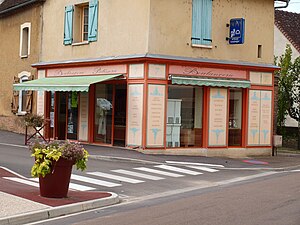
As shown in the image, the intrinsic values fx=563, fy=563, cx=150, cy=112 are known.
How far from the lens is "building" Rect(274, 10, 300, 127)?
35.1m

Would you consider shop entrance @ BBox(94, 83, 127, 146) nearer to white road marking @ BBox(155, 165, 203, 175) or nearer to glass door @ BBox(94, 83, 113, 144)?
glass door @ BBox(94, 83, 113, 144)

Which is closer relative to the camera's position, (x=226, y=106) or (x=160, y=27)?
(x=160, y=27)

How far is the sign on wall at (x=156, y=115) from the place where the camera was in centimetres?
2009

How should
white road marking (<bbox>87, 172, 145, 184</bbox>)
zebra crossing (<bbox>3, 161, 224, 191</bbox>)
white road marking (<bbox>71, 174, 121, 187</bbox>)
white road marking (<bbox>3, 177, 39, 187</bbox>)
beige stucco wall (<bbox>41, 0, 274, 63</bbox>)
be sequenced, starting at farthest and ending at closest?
1. beige stucco wall (<bbox>41, 0, 274, 63</bbox>)
2. white road marking (<bbox>87, 172, 145, 184</bbox>)
3. white road marking (<bbox>71, 174, 121, 187</bbox>)
4. zebra crossing (<bbox>3, 161, 224, 191</bbox>)
5. white road marking (<bbox>3, 177, 39, 187</bbox>)

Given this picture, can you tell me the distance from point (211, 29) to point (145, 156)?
5.90 m

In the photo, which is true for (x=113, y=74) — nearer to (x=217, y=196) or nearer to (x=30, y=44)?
(x=30, y=44)

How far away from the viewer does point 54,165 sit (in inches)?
433

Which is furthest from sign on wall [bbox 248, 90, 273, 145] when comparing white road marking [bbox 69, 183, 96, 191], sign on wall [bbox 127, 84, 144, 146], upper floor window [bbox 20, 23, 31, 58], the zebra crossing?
upper floor window [bbox 20, 23, 31, 58]

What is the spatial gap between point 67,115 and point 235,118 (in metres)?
7.12

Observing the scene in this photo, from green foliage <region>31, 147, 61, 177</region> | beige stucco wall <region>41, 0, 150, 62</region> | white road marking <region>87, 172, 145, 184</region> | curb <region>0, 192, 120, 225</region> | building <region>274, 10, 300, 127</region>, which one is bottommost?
curb <region>0, 192, 120, 225</region>

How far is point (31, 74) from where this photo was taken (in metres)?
26.4

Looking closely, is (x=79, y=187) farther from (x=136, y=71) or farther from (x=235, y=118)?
(x=235, y=118)

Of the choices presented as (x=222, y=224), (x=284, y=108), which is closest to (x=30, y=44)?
(x=284, y=108)

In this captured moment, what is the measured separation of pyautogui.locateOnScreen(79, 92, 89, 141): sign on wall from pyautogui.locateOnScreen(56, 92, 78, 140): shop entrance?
0.34m
